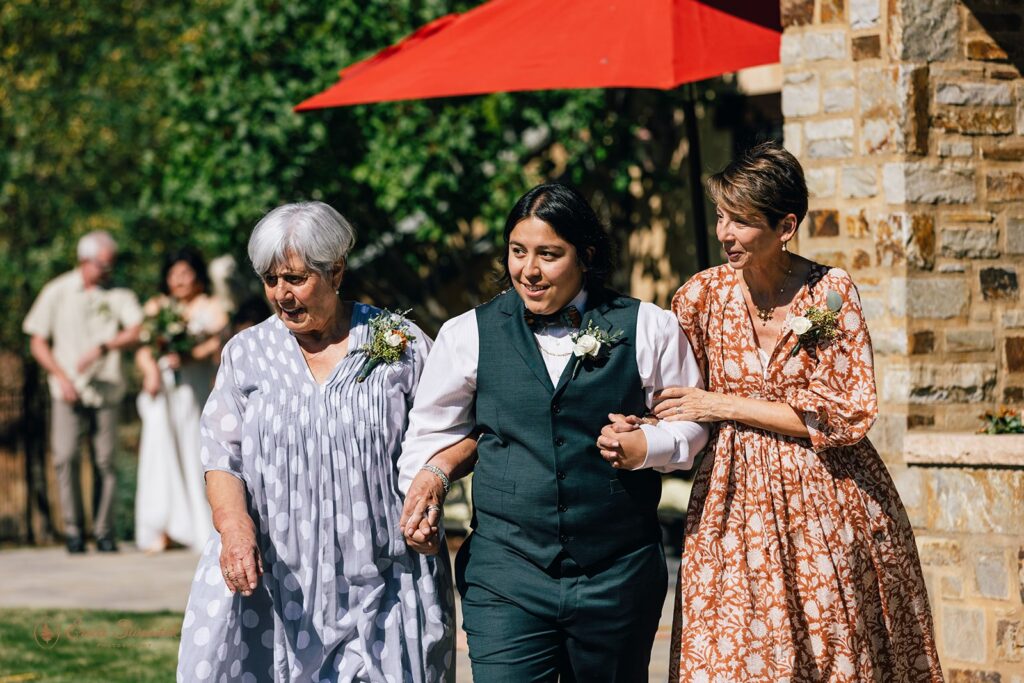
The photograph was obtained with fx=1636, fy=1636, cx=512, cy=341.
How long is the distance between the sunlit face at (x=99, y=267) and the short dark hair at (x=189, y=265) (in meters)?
0.58

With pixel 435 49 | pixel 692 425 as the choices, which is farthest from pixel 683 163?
pixel 692 425

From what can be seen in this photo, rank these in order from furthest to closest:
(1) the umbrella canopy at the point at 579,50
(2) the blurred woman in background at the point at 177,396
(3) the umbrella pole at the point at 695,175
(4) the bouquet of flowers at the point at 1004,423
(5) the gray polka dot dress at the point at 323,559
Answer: (2) the blurred woman in background at the point at 177,396
(3) the umbrella pole at the point at 695,175
(1) the umbrella canopy at the point at 579,50
(4) the bouquet of flowers at the point at 1004,423
(5) the gray polka dot dress at the point at 323,559

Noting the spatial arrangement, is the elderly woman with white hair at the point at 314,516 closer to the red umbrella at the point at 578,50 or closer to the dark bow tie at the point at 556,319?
the dark bow tie at the point at 556,319

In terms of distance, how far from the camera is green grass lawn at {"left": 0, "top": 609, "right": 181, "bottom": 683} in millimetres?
7223

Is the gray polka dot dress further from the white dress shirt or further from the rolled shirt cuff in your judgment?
the rolled shirt cuff

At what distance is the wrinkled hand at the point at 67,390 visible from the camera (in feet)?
36.2

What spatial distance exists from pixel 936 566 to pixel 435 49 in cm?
318

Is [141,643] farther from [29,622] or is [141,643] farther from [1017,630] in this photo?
[1017,630]

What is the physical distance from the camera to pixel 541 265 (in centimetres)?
421

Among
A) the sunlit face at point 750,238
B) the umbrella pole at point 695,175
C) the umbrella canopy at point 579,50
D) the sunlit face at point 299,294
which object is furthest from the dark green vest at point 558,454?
the umbrella pole at point 695,175

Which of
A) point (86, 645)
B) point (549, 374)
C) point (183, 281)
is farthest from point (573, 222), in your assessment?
point (183, 281)

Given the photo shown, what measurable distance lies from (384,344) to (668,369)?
82 centimetres

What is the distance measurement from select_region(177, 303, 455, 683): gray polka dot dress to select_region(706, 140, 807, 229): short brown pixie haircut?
1.03 m

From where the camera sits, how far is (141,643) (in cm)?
783
